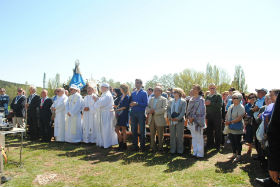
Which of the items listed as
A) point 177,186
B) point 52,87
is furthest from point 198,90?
point 52,87

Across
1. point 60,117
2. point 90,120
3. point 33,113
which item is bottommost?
point 90,120

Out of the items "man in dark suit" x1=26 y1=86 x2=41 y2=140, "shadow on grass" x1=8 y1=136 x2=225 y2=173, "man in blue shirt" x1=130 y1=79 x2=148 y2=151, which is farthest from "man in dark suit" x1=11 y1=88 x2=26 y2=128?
"man in blue shirt" x1=130 y1=79 x2=148 y2=151

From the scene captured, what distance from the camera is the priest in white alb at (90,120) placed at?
28.2 ft

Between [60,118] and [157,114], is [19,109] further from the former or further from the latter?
[157,114]

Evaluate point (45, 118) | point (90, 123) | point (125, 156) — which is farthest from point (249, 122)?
point (45, 118)

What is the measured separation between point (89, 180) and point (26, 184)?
124cm

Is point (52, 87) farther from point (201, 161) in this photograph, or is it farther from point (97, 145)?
point (201, 161)

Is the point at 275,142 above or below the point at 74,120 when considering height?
above

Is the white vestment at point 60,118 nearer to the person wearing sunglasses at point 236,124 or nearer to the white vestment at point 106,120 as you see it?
the white vestment at point 106,120

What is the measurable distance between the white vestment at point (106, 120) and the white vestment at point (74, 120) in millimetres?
1260

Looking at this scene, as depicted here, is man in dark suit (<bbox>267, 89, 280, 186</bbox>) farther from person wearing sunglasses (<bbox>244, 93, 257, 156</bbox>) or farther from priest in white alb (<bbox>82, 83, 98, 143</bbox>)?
priest in white alb (<bbox>82, 83, 98, 143</bbox>)

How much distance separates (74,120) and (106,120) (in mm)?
1740

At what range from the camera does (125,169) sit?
5.30 metres

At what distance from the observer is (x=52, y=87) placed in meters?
51.4
